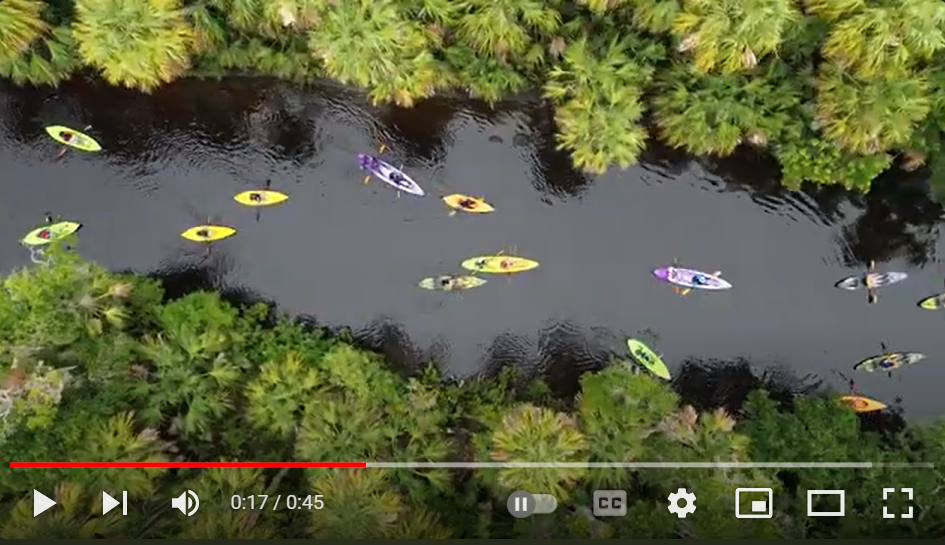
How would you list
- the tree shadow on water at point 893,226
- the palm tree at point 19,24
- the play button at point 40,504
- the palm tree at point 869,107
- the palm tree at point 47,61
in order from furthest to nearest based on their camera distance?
the tree shadow on water at point 893,226 < the palm tree at point 47,61 < the palm tree at point 19,24 < the palm tree at point 869,107 < the play button at point 40,504

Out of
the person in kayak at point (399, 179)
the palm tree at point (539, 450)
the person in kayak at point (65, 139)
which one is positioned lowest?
the palm tree at point (539, 450)

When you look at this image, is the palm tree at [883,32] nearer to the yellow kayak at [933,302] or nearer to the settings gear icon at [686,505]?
the yellow kayak at [933,302]

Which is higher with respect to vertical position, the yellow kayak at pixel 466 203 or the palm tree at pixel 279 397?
the yellow kayak at pixel 466 203

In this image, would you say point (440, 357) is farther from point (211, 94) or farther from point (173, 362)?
point (211, 94)

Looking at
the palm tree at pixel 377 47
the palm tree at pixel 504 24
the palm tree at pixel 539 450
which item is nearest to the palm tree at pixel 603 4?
the palm tree at pixel 504 24

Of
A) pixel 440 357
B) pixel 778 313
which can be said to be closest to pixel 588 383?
pixel 440 357

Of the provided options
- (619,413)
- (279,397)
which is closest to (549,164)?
(619,413)
